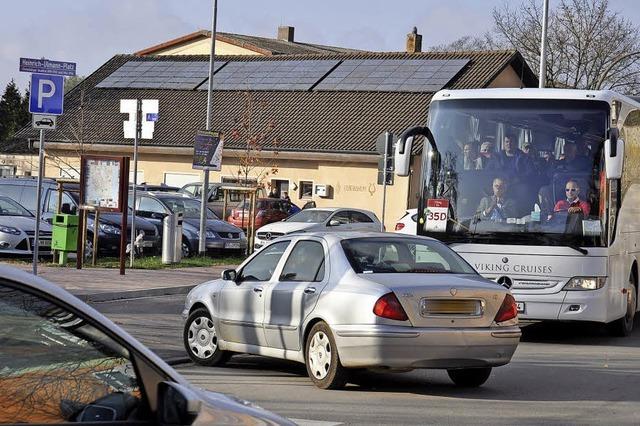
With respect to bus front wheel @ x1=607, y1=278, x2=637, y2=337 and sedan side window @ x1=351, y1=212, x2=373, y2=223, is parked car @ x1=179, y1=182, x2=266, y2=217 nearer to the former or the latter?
sedan side window @ x1=351, y1=212, x2=373, y2=223

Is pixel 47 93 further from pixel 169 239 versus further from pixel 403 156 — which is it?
pixel 169 239

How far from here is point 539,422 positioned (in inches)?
395

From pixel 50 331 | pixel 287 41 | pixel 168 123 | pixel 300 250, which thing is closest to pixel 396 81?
pixel 168 123

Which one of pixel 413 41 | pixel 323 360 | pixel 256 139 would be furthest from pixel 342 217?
pixel 413 41

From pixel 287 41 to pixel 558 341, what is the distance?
71075 millimetres

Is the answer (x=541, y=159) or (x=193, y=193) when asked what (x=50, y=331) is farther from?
(x=193, y=193)

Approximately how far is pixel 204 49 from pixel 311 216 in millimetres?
40278

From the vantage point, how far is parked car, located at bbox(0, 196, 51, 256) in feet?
83.3

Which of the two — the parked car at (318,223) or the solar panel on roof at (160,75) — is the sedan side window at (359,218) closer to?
the parked car at (318,223)

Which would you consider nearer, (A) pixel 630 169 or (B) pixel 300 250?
(B) pixel 300 250

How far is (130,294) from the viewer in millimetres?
20984

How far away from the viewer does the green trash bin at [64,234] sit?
987 inches

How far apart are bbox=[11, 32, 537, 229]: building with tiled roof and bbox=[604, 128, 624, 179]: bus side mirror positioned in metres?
31.2

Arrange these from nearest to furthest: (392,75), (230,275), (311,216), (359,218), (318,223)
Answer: (230,275), (318,223), (311,216), (359,218), (392,75)
